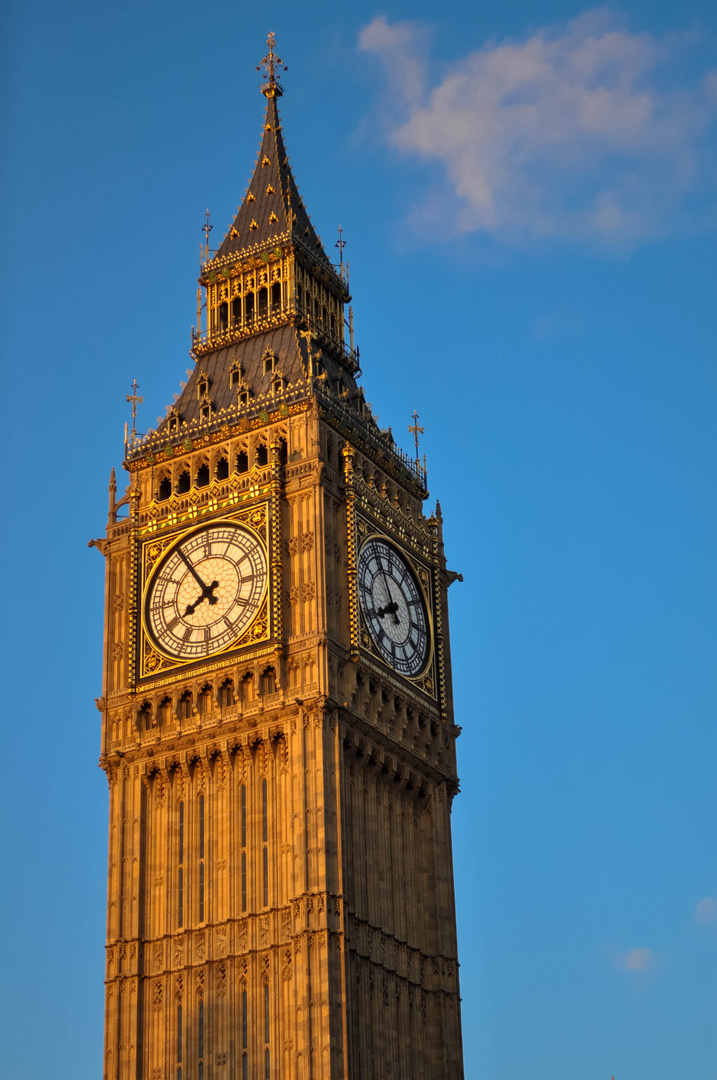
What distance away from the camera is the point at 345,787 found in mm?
73625

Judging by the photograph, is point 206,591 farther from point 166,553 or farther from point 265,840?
point 265,840

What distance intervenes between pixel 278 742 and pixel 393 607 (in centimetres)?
825

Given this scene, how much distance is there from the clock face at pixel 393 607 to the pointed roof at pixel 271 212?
15.2m

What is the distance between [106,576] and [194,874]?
12.9 metres

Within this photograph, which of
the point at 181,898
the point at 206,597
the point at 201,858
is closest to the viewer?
the point at 181,898

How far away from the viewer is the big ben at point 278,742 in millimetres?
71312

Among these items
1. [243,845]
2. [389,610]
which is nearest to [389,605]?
[389,610]

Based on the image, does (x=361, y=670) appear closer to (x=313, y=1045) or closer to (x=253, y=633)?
(x=253, y=633)

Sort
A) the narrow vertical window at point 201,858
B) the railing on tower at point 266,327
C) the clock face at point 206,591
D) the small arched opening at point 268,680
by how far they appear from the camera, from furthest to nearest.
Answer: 1. the railing on tower at point 266,327
2. the clock face at point 206,591
3. the small arched opening at point 268,680
4. the narrow vertical window at point 201,858

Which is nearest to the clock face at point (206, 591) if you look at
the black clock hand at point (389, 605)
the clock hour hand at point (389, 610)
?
the clock hour hand at point (389, 610)

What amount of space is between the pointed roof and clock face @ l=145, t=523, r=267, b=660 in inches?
604

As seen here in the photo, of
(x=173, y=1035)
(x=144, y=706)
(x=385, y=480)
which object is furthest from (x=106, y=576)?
(x=173, y=1035)

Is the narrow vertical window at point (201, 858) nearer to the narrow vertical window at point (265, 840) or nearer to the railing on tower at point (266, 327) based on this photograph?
the narrow vertical window at point (265, 840)

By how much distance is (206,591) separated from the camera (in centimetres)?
7781
